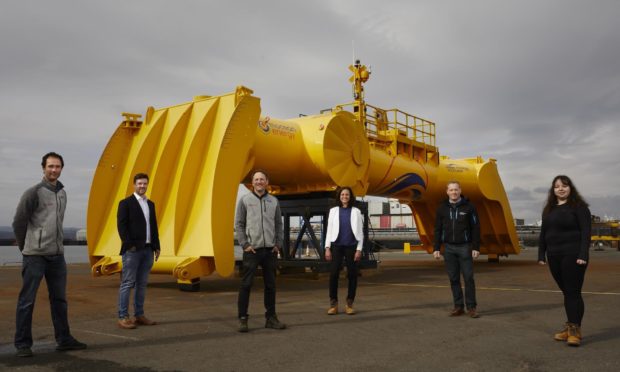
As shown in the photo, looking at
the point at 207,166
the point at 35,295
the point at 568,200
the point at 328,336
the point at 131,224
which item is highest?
the point at 207,166

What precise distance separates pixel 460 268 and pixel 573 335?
2.25 m

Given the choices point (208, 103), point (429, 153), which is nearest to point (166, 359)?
point (208, 103)

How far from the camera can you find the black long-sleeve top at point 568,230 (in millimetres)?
5047

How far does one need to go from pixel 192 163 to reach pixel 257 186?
365 centimetres

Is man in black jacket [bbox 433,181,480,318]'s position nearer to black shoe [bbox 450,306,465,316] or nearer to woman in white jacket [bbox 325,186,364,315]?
black shoe [bbox 450,306,465,316]

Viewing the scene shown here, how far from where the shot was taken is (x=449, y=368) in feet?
13.2

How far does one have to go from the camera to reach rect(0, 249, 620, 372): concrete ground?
416 centimetres

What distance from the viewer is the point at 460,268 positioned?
7078 mm

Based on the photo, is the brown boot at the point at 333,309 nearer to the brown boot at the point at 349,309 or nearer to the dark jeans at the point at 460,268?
the brown boot at the point at 349,309

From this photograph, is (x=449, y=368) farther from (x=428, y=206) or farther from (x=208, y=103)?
(x=428, y=206)

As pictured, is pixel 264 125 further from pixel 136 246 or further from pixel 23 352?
pixel 23 352

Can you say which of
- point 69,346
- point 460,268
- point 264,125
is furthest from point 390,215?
point 69,346

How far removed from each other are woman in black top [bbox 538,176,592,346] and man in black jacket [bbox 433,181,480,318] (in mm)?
1478

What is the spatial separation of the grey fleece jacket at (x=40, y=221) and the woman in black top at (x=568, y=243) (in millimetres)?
4857
